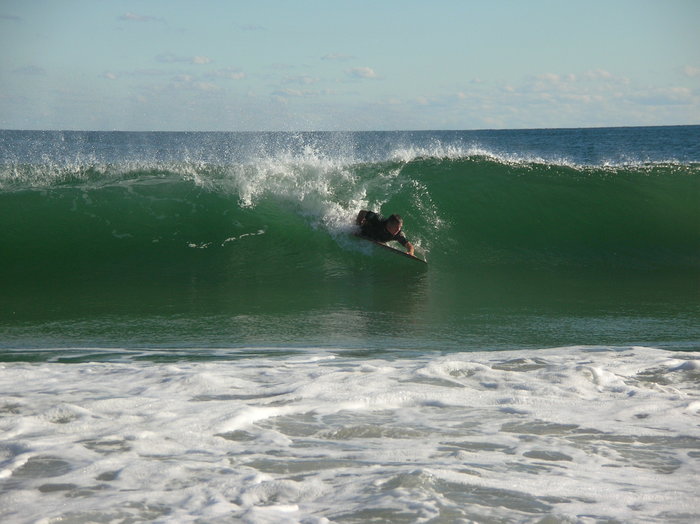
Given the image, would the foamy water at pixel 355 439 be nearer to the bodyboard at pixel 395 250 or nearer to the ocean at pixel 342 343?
the ocean at pixel 342 343

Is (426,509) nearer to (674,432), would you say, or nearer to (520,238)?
(674,432)

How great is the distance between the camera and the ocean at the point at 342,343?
3.36 metres

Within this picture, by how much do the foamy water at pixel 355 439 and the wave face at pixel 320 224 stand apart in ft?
8.10

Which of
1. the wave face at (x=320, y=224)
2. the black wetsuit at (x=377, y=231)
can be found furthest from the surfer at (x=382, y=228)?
the wave face at (x=320, y=224)

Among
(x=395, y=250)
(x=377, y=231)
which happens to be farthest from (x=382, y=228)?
(x=395, y=250)

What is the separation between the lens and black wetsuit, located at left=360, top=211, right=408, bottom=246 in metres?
10.0

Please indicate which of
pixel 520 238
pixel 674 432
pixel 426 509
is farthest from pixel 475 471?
pixel 520 238

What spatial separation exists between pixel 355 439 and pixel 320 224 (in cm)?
767

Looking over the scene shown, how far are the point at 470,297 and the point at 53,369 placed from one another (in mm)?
4723

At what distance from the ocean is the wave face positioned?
0.06m

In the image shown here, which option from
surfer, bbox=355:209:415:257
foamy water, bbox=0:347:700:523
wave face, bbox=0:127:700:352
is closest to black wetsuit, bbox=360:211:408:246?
surfer, bbox=355:209:415:257

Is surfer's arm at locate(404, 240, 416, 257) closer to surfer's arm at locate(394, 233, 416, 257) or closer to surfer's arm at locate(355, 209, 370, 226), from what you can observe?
surfer's arm at locate(394, 233, 416, 257)

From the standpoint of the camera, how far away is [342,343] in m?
6.24

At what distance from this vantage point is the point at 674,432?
4059 mm
